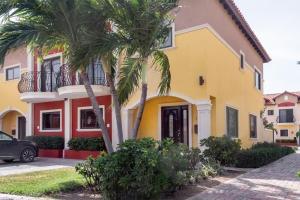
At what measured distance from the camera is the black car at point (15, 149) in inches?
675

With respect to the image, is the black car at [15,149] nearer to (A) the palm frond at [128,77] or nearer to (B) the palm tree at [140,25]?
(A) the palm frond at [128,77]

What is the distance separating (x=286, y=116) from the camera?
166ft

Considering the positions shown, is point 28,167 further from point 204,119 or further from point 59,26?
point 59,26

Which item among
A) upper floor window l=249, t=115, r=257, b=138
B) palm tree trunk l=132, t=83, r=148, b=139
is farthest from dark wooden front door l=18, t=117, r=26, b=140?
palm tree trunk l=132, t=83, r=148, b=139

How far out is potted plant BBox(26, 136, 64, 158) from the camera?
65.3 ft

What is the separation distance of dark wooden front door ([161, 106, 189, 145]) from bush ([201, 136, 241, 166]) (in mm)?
3626

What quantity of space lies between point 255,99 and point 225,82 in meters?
7.61

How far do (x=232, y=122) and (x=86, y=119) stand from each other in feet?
24.3

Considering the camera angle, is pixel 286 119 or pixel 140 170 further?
pixel 286 119

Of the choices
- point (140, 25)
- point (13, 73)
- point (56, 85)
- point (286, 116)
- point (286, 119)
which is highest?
point (13, 73)

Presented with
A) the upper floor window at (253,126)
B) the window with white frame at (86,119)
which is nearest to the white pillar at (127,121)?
the window with white frame at (86,119)

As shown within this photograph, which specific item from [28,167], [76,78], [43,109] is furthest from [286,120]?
[28,167]

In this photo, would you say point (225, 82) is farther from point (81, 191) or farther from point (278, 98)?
point (278, 98)

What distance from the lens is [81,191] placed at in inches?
377
